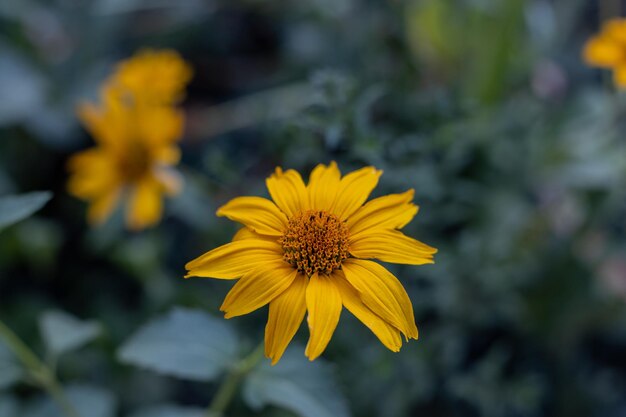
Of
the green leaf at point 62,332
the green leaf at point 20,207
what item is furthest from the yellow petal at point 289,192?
the green leaf at point 62,332

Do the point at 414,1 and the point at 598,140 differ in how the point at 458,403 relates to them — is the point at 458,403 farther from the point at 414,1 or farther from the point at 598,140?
the point at 414,1

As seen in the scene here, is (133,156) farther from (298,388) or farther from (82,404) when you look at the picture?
(298,388)

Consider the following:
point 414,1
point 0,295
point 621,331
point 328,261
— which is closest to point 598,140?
point 621,331

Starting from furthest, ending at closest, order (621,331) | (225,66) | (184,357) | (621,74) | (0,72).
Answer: (225,66) → (0,72) → (621,331) → (621,74) → (184,357)

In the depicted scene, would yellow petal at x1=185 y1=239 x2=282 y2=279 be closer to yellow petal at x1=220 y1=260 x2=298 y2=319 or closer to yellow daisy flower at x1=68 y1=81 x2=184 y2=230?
yellow petal at x1=220 y1=260 x2=298 y2=319

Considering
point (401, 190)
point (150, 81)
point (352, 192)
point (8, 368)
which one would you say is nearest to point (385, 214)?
point (352, 192)

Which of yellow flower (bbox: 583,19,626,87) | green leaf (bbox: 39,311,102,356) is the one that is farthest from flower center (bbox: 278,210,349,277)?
yellow flower (bbox: 583,19,626,87)

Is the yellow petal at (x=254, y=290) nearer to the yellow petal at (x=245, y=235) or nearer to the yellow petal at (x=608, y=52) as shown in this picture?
the yellow petal at (x=245, y=235)

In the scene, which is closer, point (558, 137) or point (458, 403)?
point (458, 403)
